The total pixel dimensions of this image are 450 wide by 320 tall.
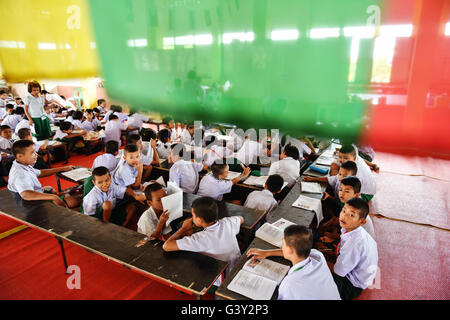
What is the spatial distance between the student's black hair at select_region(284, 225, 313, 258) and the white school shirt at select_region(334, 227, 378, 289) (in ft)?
1.83

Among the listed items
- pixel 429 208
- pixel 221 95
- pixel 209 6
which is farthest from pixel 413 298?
pixel 209 6

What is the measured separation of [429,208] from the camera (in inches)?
165

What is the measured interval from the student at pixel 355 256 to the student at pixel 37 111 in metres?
6.54

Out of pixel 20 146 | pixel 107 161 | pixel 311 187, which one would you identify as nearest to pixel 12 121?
pixel 107 161

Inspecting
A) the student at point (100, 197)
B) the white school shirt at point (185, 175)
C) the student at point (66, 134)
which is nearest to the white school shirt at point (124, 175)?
the student at point (100, 197)

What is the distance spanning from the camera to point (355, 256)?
2141mm

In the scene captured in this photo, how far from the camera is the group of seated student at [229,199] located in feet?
6.03

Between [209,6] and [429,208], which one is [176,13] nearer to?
[209,6]

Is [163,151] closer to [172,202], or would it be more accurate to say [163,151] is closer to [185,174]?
[185,174]

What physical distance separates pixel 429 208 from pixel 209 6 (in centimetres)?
767

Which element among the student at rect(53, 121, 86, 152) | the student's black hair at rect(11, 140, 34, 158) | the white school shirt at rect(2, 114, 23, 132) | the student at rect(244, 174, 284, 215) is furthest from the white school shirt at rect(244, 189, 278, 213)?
the white school shirt at rect(2, 114, 23, 132)

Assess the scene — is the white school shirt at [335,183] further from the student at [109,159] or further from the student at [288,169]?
the student at [109,159]

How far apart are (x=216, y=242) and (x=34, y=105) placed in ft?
20.0

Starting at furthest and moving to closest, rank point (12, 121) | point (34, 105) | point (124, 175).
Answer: point (12, 121) < point (34, 105) < point (124, 175)
